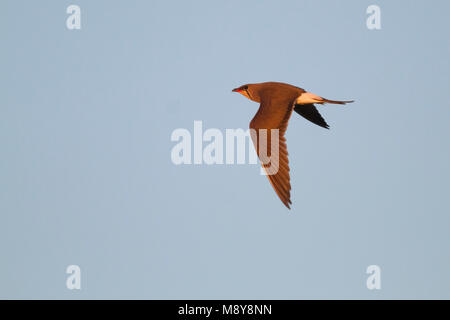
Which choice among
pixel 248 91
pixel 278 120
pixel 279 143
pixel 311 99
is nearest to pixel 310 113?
pixel 311 99

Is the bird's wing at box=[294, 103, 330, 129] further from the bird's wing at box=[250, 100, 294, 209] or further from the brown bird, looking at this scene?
the bird's wing at box=[250, 100, 294, 209]

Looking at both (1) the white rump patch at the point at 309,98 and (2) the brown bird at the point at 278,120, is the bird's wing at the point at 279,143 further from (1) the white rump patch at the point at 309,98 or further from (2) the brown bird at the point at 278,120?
(1) the white rump patch at the point at 309,98

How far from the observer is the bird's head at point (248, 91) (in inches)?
525

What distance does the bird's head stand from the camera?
43.8 feet

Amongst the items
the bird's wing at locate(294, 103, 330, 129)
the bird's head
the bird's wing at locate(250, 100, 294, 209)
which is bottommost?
the bird's wing at locate(250, 100, 294, 209)

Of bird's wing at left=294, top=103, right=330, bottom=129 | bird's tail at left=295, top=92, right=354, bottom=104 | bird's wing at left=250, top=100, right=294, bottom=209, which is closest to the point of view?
bird's wing at left=250, top=100, right=294, bottom=209

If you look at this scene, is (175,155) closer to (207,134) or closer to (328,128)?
(207,134)

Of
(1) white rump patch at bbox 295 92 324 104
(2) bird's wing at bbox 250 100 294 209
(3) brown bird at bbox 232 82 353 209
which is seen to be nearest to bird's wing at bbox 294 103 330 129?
(3) brown bird at bbox 232 82 353 209

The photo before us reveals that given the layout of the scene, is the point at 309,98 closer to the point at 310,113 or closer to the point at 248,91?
the point at 310,113

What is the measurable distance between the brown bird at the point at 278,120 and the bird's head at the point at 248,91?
0.02 metres

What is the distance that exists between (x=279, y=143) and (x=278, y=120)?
460mm

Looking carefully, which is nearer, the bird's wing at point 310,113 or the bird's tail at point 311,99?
the bird's tail at point 311,99

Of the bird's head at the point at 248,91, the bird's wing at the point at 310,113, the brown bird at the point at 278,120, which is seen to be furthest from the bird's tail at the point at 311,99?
the bird's head at the point at 248,91

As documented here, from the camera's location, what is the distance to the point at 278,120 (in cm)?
1170
